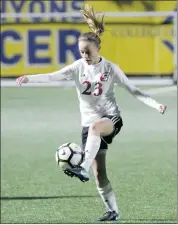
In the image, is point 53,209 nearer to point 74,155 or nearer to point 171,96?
point 74,155

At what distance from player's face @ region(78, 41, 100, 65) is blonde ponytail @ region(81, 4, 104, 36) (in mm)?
276

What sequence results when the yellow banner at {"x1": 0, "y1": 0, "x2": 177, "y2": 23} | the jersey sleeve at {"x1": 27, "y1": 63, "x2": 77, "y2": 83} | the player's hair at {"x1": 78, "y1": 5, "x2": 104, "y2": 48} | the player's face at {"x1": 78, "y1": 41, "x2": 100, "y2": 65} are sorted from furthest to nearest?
the yellow banner at {"x1": 0, "y1": 0, "x2": 177, "y2": 23} < the player's hair at {"x1": 78, "y1": 5, "x2": 104, "y2": 48} < the jersey sleeve at {"x1": 27, "y1": 63, "x2": 77, "y2": 83} < the player's face at {"x1": 78, "y1": 41, "x2": 100, "y2": 65}

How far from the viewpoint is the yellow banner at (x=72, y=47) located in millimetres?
22391

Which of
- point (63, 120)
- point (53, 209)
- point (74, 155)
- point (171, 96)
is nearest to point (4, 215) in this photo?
point (53, 209)

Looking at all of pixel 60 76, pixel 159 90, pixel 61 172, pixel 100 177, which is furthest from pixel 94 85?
pixel 159 90

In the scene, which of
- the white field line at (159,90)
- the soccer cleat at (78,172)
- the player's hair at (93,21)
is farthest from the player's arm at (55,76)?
the white field line at (159,90)

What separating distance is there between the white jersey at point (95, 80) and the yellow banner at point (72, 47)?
16694 mm

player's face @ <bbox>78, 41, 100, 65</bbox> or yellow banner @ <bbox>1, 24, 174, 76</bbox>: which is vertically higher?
player's face @ <bbox>78, 41, 100, 65</bbox>

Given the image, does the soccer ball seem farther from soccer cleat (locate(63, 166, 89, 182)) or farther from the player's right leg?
the player's right leg

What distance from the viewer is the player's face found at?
528 centimetres

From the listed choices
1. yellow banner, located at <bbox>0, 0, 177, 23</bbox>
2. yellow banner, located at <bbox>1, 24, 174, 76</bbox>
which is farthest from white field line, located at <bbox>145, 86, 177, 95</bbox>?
yellow banner, located at <bbox>0, 0, 177, 23</bbox>

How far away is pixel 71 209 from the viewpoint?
9.92 m

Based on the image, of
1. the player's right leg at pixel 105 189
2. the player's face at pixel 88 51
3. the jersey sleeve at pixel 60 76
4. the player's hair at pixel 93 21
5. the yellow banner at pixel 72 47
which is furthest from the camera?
the yellow banner at pixel 72 47

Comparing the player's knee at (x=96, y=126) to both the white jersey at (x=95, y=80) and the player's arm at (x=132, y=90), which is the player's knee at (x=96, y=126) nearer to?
the white jersey at (x=95, y=80)
